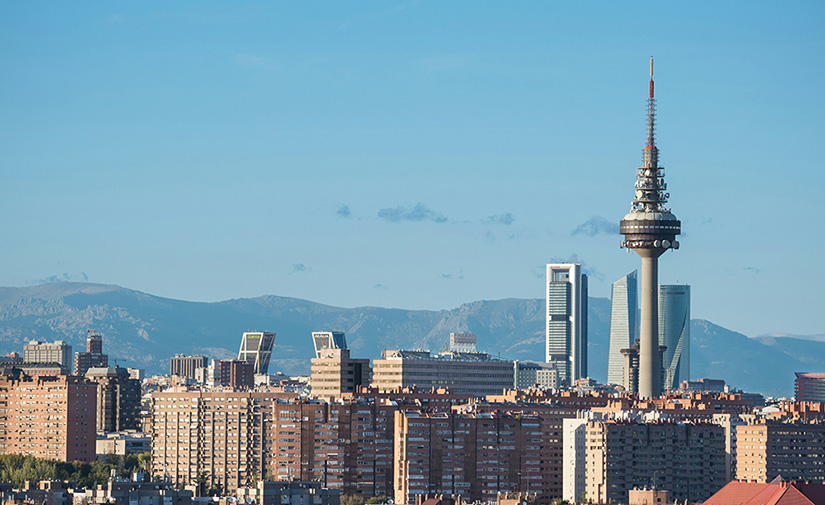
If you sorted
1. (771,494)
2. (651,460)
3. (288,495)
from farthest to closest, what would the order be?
(651,460) < (288,495) < (771,494)

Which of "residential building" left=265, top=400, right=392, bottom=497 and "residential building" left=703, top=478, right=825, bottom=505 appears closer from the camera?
"residential building" left=703, top=478, right=825, bottom=505

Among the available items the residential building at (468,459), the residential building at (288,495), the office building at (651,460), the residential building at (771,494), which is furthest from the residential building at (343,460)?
the residential building at (771,494)

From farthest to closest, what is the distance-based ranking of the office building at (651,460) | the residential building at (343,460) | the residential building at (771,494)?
the residential building at (343,460)
the office building at (651,460)
the residential building at (771,494)

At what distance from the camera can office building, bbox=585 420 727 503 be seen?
188 m

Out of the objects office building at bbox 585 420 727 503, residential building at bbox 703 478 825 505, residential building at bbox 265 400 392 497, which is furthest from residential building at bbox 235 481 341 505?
office building at bbox 585 420 727 503

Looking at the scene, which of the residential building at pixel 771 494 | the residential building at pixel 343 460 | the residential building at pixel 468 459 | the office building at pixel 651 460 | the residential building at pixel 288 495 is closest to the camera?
the residential building at pixel 771 494

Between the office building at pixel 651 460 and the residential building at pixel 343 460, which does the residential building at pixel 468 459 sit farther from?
the office building at pixel 651 460

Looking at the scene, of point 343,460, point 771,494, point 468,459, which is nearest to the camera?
point 771,494

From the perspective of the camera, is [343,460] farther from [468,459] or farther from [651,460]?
[651,460]

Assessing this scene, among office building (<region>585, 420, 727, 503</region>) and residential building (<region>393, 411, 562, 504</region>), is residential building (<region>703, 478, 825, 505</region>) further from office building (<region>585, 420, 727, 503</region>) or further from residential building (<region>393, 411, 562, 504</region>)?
residential building (<region>393, 411, 562, 504</region>)

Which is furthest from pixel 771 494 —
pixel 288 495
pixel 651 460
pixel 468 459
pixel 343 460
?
pixel 343 460

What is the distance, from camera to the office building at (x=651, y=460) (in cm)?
18850

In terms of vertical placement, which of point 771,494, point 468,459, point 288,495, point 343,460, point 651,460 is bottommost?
point 288,495

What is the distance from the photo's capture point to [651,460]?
629 feet
